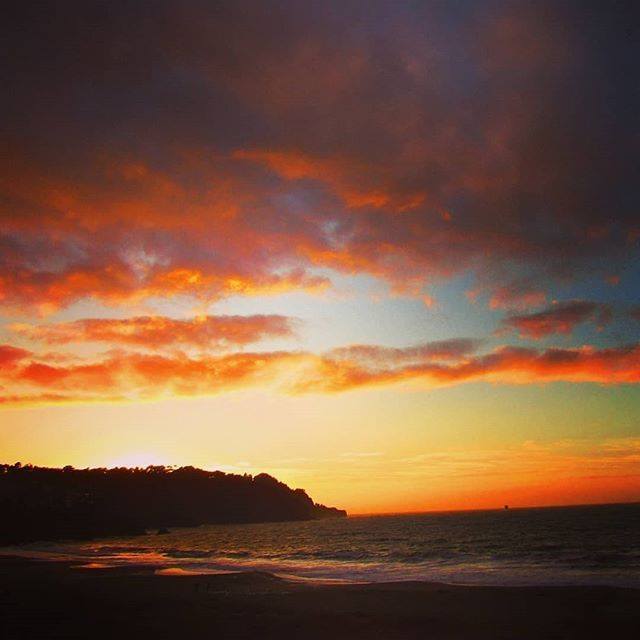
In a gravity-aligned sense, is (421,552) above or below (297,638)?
below

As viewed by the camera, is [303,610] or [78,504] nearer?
[303,610]

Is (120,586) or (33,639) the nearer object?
(33,639)

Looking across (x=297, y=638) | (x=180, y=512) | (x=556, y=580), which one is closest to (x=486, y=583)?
(x=556, y=580)

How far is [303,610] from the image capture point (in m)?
20.0

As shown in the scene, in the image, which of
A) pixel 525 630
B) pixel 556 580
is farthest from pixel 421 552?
pixel 525 630

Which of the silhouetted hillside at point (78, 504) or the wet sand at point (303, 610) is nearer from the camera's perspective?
the wet sand at point (303, 610)

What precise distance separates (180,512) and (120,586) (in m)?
183

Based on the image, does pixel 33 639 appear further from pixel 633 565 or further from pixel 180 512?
pixel 180 512

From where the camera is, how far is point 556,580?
30438 millimetres

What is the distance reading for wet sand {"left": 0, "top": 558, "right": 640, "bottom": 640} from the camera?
626 inches

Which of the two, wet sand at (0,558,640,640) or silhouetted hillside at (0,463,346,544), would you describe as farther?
silhouetted hillside at (0,463,346,544)

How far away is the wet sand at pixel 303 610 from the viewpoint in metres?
15.9

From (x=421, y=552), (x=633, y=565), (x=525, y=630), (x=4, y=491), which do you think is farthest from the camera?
(x=4, y=491)

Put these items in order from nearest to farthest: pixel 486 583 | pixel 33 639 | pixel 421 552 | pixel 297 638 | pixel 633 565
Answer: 1. pixel 33 639
2. pixel 297 638
3. pixel 486 583
4. pixel 633 565
5. pixel 421 552
